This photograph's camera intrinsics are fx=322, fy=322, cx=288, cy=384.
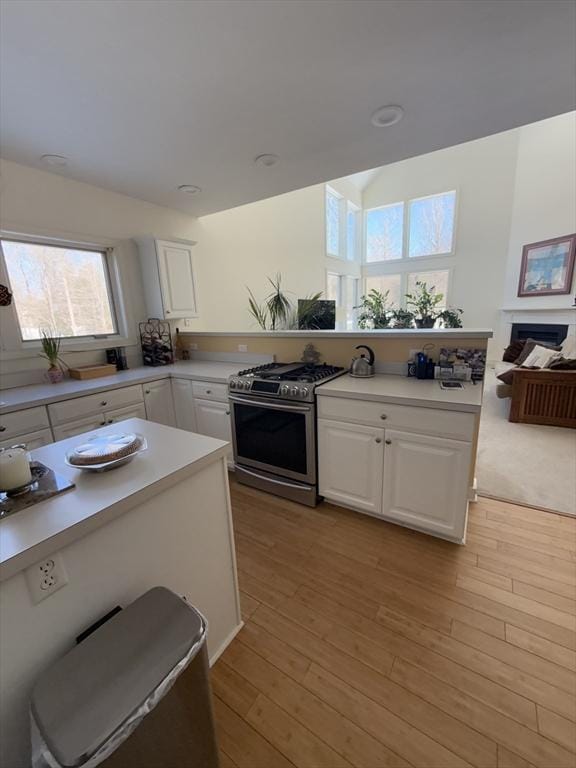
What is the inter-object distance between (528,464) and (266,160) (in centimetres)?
330

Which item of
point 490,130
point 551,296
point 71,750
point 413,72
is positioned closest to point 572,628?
point 71,750

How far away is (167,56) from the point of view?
57.9 inches

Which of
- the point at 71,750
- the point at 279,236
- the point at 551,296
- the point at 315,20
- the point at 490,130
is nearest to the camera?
the point at 71,750

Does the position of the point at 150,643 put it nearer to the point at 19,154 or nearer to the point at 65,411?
the point at 65,411

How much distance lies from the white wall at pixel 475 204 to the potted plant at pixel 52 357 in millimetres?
7704

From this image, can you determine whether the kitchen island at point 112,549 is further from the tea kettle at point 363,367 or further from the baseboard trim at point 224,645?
the tea kettle at point 363,367

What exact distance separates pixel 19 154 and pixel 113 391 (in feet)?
→ 5.74

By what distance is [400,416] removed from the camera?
1.86 metres

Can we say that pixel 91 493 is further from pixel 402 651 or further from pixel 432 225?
pixel 432 225

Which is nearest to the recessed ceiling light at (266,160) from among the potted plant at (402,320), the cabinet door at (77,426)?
the cabinet door at (77,426)

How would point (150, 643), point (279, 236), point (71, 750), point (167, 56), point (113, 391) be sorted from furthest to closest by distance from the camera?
point (279, 236) < point (113, 391) < point (167, 56) < point (150, 643) < point (71, 750)

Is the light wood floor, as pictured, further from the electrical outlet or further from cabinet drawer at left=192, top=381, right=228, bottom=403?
cabinet drawer at left=192, top=381, right=228, bottom=403

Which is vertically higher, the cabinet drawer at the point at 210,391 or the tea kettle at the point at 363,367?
the tea kettle at the point at 363,367

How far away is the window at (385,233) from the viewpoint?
792 cm
